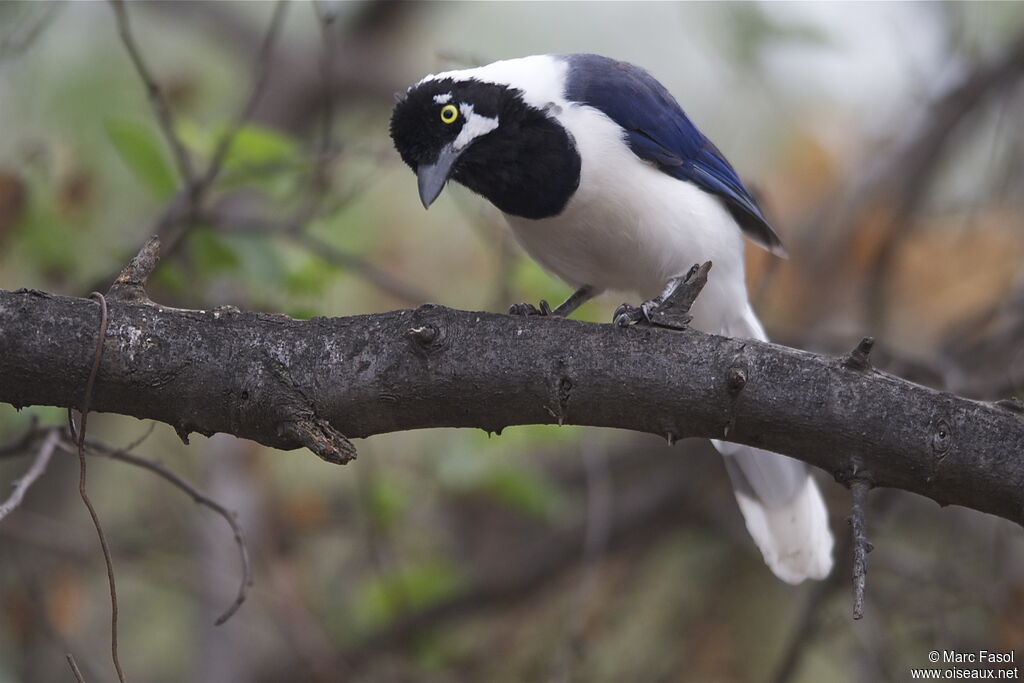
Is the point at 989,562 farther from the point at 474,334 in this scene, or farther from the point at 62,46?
the point at 62,46

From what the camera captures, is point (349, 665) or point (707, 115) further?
point (707, 115)

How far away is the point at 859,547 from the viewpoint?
2.12 m

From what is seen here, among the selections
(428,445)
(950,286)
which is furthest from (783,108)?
(428,445)

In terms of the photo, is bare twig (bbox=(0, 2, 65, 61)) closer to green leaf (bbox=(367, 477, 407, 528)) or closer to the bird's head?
the bird's head

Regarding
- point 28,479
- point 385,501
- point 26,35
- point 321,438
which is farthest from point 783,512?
point 26,35

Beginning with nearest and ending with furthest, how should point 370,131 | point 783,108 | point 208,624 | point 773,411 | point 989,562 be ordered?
point 773,411 < point 989,562 < point 208,624 < point 370,131 < point 783,108

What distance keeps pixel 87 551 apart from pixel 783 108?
4364 millimetres

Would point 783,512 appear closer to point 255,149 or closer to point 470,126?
point 470,126

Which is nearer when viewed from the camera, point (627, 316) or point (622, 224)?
point (627, 316)

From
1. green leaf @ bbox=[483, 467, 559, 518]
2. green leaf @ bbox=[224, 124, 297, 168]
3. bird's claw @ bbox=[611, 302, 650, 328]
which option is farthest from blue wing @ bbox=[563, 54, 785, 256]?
green leaf @ bbox=[483, 467, 559, 518]

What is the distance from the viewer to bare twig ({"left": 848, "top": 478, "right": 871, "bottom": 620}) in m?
2.02

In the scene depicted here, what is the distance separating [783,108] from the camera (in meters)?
6.41

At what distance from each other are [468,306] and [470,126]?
3216 mm

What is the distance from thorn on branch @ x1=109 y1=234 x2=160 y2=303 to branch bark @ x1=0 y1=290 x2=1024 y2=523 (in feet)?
0.21
